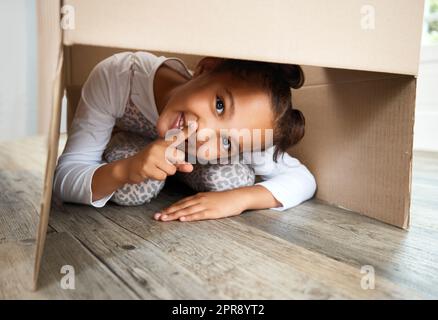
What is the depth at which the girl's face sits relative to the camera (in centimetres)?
69

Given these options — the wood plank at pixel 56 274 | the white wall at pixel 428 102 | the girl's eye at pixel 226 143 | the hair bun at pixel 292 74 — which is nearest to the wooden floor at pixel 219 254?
the wood plank at pixel 56 274

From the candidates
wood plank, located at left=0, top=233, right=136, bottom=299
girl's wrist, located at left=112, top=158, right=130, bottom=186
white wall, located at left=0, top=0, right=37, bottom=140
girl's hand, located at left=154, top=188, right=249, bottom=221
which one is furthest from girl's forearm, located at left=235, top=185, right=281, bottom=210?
white wall, located at left=0, top=0, right=37, bottom=140

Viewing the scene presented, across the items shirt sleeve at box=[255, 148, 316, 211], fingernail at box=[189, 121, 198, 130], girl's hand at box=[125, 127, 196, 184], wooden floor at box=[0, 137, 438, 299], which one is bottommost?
wooden floor at box=[0, 137, 438, 299]

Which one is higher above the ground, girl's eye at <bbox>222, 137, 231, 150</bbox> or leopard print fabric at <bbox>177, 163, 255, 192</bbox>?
girl's eye at <bbox>222, 137, 231, 150</bbox>

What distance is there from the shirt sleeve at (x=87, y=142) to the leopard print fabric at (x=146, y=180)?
35 millimetres

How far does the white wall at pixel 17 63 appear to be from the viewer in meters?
1.76

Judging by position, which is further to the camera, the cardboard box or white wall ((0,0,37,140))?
white wall ((0,0,37,140))

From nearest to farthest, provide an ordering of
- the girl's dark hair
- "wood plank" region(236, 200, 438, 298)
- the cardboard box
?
1. the cardboard box
2. "wood plank" region(236, 200, 438, 298)
3. the girl's dark hair

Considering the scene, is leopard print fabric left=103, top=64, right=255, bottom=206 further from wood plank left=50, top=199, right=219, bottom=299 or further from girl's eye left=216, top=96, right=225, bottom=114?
girl's eye left=216, top=96, right=225, bottom=114

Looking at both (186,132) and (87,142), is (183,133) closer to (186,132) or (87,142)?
(186,132)

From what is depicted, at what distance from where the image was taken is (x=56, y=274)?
0.48 meters

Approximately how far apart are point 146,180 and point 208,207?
148 millimetres

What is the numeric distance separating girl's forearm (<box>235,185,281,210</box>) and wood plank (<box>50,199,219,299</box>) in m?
0.24

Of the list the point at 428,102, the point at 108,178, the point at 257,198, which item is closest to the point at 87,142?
the point at 108,178
